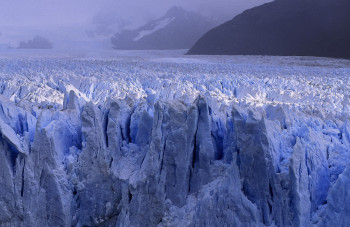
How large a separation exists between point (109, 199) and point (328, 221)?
2213mm

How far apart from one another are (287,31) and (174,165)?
2740 centimetres

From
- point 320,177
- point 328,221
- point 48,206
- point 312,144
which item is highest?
point 312,144

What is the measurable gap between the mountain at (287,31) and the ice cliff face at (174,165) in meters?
22.3

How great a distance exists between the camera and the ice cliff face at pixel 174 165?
2.90m

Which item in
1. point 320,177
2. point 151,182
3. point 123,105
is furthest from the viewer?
point 123,105

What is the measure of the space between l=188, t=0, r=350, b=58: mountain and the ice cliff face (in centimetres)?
2227

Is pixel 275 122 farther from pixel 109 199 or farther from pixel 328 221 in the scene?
pixel 109 199

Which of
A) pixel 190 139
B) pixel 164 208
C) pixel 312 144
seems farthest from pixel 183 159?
pixel 312 144

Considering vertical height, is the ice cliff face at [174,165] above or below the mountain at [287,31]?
below

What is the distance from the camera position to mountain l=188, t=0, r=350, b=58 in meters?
25.0

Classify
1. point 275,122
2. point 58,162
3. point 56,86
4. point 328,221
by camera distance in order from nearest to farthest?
point 328,221 → point 275,122 → point 58,162 → point 56,86

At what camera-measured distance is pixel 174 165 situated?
3467mm

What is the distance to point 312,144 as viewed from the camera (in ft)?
9.85

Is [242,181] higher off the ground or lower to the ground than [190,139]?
lower
